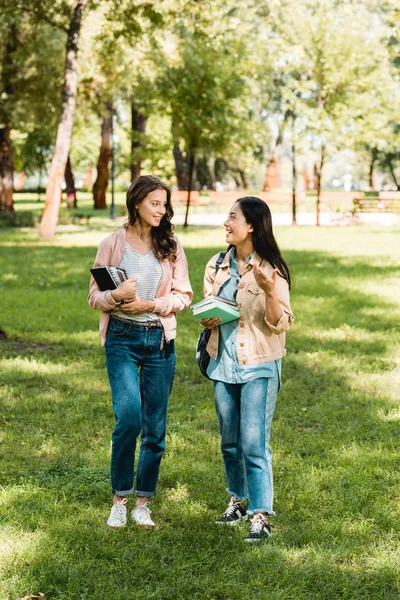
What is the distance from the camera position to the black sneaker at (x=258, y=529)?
15.0ft

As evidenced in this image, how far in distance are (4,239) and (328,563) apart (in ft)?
72.7

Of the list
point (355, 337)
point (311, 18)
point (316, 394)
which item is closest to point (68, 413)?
point (316, 394)

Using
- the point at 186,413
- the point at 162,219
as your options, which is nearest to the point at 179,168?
the point at 186,413

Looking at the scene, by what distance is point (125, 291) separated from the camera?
14.6ft

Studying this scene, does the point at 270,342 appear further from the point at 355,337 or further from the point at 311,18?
the point at 311,18

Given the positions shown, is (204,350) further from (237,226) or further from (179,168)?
(179,168)

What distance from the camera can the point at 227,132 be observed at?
30.6m

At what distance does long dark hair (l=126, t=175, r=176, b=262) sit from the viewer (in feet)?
15.3

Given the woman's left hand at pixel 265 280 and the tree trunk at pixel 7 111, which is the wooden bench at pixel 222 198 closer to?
the tree trunk at pixel 7 111

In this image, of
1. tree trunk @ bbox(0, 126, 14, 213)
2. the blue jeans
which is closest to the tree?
tree trunk @ bbox(0, 126, 14, 213)

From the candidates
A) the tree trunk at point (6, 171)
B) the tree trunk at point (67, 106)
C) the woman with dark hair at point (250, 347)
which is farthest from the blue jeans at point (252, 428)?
the tree trunk at point (6, 171)

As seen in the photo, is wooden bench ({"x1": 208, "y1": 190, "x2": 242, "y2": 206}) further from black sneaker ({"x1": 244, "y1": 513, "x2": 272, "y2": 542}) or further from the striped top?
black sneaker ({"x1": 244, "y1": 513, "x2": 272, "y2": 542})

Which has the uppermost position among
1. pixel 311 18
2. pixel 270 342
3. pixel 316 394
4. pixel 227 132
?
pixel 311 18

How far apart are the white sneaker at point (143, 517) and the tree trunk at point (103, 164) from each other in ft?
128
